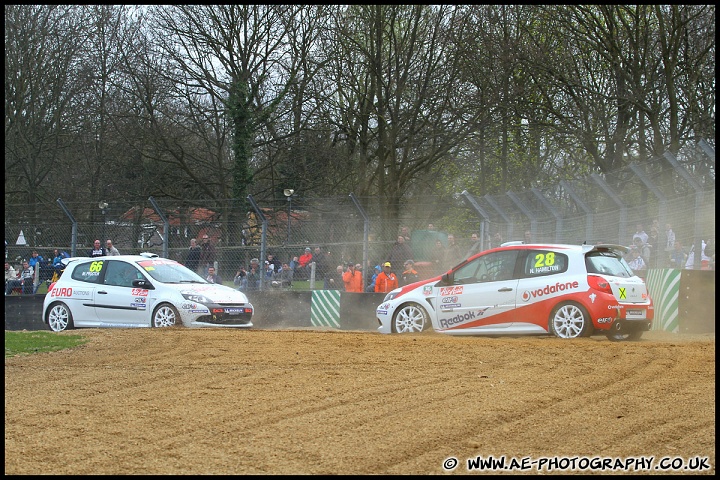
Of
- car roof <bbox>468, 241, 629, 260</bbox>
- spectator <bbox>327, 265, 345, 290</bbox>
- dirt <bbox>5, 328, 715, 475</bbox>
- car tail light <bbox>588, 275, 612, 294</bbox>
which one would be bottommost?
dirt <bbox>5, 328, 715, 475</bbox>

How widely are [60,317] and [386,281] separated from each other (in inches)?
266

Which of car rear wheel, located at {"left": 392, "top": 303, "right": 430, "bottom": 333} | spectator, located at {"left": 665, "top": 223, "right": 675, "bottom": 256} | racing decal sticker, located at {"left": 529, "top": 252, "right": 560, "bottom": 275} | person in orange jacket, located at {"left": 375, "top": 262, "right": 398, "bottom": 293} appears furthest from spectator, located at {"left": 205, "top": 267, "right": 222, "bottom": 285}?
spectator, located at {"left": 665, "top": 223, "right": 675, "bottom": 256}

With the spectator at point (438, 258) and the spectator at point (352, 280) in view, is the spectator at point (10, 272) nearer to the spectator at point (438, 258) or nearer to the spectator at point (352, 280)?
the spectator at point (352, 280)

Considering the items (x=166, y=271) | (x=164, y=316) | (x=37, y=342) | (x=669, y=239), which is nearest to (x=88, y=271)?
(x=166, y=271)

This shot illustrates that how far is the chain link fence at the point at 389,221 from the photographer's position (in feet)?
52.3

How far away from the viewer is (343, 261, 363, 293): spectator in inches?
798

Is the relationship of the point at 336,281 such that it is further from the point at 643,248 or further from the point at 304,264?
the point at 643,248

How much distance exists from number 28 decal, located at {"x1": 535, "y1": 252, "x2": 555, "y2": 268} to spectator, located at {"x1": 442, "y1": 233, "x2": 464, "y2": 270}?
20.1 feet

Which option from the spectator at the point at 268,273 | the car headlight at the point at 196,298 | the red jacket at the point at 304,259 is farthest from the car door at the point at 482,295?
the spectator at the point at 268,273

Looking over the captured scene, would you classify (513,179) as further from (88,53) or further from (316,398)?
(316,398)

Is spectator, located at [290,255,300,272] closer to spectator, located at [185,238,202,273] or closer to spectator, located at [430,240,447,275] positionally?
spectator, located at [185,238,202,273]

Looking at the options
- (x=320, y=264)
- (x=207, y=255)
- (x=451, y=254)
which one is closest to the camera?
(x=451, y=254)

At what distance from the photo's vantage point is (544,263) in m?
13.6

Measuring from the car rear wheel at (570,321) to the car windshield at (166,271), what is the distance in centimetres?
738
